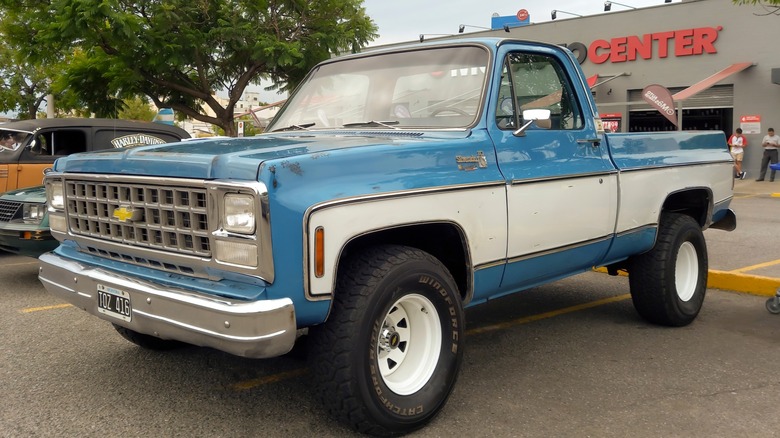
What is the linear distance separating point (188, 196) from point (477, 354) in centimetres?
235

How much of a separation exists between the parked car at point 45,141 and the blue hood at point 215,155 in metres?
5.50

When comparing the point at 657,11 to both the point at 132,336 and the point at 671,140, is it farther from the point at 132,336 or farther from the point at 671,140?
the point at 132,336

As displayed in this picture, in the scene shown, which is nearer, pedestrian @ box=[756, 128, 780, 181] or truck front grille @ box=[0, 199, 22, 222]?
truck front grille @ box=[0, 199, 22, 222]

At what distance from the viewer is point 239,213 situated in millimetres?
2896

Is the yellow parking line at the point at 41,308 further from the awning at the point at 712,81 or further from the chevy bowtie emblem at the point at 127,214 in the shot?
the awning at the point at 712,81

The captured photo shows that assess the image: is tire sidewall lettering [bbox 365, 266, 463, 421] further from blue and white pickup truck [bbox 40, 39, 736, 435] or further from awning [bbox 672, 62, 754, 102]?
awning [bbox 672, 62, 754, 102]

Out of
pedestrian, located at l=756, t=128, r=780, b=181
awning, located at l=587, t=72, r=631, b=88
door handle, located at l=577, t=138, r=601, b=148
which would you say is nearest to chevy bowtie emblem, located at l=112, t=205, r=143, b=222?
door handle, located at l=577, t=138, r=601, b=148

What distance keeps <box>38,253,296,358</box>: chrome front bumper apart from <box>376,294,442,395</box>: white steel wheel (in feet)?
2.16

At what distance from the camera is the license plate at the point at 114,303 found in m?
3.25

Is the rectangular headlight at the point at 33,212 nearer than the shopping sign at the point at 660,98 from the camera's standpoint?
Yes

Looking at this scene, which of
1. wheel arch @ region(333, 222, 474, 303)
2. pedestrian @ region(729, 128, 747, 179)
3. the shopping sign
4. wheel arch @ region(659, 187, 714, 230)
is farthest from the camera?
pedestrian @ region(729, 128, 747, 179)

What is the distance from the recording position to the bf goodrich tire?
16.8 ft

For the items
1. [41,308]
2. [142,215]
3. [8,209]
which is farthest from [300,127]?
[8,209]

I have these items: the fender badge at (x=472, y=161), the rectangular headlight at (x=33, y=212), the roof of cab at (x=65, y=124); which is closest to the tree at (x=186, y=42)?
the roof of cab at (x=65, y=124)
